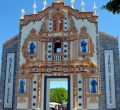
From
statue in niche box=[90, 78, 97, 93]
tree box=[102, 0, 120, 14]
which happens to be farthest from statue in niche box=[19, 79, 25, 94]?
tree box=[102, 0, 120, 14]

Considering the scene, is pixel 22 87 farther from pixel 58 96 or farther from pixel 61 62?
pixel 58 96

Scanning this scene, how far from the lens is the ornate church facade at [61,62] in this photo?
1983 centimetres

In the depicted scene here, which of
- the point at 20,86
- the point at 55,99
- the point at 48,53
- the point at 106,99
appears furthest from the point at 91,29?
the point at 55,99

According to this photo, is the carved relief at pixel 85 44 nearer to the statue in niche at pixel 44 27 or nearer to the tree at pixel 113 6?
the statue in niche at pixel 44 27

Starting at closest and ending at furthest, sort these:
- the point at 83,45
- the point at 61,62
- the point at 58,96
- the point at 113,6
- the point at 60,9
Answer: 1. the point at 113,6
2. the point at 61,62
3. the point at 83,45
4. the point at 60,9
5. the point at 58,96

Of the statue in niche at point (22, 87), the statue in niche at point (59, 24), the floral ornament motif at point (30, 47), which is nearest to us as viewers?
the statue in niche at point (22, 87)

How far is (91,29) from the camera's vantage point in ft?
69.5

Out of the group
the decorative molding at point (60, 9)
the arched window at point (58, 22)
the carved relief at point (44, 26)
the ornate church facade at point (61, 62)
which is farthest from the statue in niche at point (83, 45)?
the carved relief at point (44, 26)

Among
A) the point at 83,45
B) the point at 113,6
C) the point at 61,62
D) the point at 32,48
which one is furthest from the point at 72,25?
the point at 113,6

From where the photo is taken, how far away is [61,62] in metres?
20.5

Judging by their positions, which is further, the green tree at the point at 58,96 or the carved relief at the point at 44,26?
the green tree at the point at 58,96

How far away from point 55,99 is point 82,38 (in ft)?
123

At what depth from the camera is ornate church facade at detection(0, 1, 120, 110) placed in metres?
19.8

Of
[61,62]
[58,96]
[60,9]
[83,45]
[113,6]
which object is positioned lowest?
[58,96]
